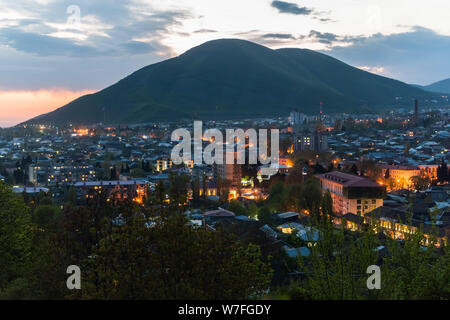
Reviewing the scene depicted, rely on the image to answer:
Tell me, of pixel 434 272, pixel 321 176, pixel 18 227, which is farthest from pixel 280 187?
pixel 434 272

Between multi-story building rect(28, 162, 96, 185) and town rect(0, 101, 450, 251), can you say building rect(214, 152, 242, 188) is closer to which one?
town rect(0, 101, 450, 251)

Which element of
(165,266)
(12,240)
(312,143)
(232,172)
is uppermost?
(165,266)

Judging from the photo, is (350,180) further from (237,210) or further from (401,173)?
(401,173)

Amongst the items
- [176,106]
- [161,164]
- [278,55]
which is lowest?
[161,164]

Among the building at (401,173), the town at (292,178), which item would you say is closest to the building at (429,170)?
the town at (292,178)

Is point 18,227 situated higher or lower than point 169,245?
lower

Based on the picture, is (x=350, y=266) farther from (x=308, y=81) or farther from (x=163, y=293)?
(x=308, y=81)

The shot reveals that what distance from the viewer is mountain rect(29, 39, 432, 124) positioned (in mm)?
94000

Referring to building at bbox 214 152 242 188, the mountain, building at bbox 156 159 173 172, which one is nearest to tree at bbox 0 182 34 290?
building at bbox 214 152 242 188

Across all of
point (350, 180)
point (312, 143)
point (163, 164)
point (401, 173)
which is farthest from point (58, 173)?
point (401, 173)

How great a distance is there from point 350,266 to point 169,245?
1485 mm

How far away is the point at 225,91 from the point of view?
102 metres
